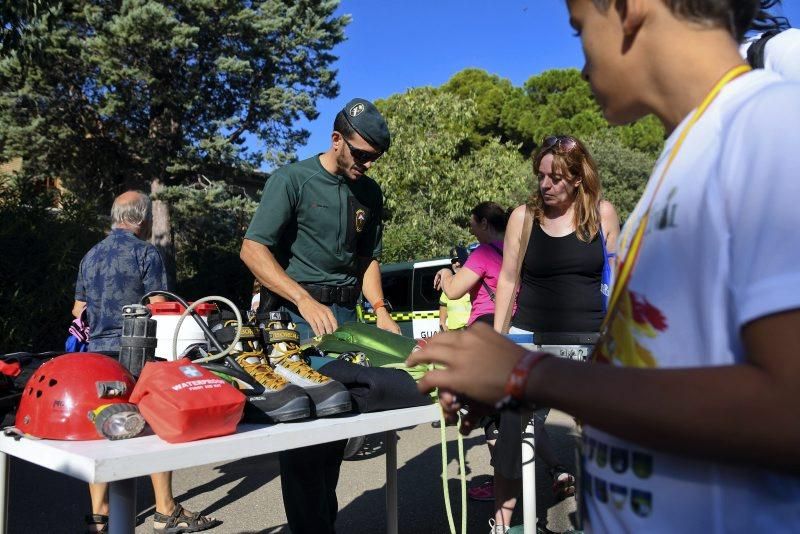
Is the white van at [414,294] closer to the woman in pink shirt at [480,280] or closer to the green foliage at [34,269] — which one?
the green foliage at [34,269]

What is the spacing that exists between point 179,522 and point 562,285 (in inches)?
104

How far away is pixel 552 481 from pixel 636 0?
15.7 ft

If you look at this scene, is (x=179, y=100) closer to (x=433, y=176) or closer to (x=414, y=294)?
(x=433, y=176)

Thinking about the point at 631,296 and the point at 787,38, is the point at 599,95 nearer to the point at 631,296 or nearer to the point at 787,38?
the point at 631,296

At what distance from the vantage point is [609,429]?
0.78 metres

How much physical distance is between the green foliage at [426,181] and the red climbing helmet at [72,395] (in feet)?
59.4

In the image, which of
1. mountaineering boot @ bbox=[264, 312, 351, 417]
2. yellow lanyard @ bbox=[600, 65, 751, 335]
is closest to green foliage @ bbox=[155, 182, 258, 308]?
mountaineering boot @ bbox=[264, 312, 351, 417]

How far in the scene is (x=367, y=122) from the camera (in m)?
3.10

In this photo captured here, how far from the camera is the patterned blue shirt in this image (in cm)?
405

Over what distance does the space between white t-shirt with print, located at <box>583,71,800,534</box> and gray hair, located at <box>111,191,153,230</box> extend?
387 centimetres

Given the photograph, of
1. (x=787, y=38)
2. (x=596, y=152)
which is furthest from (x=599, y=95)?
(x=596, y=152)

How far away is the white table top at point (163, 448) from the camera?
147cm

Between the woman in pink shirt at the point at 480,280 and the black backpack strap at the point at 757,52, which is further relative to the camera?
the woman in pink shirt at the point at 480,280

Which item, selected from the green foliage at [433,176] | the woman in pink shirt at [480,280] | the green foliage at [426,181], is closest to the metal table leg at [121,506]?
the woman in pink shirt at [480,280]
